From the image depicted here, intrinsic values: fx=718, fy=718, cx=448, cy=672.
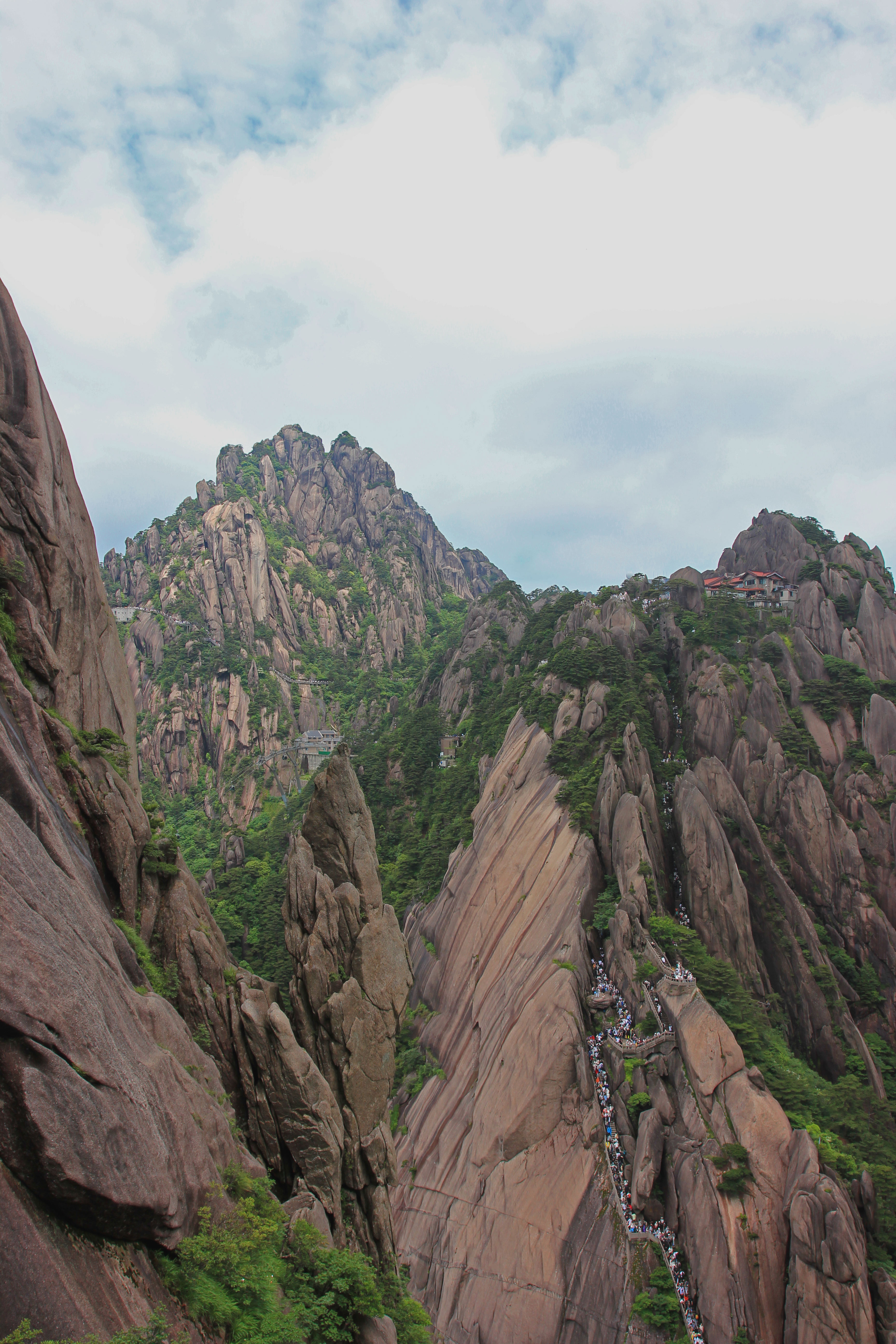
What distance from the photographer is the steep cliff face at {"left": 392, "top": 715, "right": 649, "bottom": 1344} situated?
1032 inches

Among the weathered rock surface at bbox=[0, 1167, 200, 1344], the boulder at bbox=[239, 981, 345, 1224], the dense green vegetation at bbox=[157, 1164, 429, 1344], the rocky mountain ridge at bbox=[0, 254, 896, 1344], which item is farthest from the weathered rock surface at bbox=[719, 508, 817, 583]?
the weathered rock surface at bbox=[0, 1167, 200, 1344]

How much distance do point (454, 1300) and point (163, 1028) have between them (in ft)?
81.0

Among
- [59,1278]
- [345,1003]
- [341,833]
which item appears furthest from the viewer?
[341,833]

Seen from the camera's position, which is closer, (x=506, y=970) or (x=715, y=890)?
(x=715, y=890)

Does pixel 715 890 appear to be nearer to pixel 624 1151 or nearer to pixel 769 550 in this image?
pixel 624 1151

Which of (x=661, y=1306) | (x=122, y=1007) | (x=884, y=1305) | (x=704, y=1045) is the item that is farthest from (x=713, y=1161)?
(x=122, y=1007)

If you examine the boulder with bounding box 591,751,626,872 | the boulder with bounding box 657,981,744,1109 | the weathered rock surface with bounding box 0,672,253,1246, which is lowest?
the boulder with bounding box 657,981,744,1109

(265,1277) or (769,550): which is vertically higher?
(769,550)

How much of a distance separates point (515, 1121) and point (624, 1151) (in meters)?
4.59

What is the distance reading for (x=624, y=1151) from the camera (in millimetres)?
27125

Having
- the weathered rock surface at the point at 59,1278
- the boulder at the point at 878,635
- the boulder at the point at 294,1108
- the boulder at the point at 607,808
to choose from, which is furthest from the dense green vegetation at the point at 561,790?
the weathered rock surface at the point at 59,1278

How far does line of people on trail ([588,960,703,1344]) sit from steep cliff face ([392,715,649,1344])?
1.46 ft

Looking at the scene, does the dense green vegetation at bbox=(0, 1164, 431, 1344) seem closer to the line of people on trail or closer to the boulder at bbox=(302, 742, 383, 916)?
the boulder at bbox=(302, 742, 383, 916)

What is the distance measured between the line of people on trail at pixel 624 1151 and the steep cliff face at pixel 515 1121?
1.46ft
